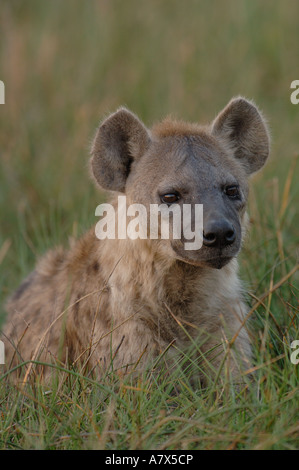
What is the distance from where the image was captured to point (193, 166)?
3.17 metres

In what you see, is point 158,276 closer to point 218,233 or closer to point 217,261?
point 217,261

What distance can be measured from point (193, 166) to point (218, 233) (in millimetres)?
424

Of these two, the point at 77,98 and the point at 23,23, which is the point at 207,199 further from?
the point at 23,23

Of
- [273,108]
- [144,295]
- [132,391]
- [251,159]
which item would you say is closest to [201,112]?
[273,108]

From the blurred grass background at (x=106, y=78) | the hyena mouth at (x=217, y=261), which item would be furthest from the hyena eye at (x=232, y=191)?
the blurred grass background at (x=106, y=78)

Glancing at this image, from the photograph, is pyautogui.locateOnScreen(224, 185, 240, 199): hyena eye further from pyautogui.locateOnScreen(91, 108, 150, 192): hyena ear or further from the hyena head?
pyautogui.locateOnScreen(91, 108, 150, 192): hyena ear

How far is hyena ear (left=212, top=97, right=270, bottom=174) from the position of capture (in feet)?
11.7

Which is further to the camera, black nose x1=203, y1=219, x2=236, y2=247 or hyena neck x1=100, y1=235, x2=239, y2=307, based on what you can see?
hyena neck x1=100, y1=235, x2=239, y2=307

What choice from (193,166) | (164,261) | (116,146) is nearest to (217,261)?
(164,261)

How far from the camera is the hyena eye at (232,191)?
320 centimetres

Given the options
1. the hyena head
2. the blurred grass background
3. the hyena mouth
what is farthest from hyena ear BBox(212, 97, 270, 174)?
the blurred grass background

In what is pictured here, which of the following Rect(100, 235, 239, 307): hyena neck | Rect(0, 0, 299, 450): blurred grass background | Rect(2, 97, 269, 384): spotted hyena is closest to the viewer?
Rect(2, 97, 269, 384): spotted hyena

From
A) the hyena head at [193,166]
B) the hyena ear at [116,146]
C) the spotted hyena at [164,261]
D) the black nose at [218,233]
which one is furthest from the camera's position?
the hyena ear at [116,146]

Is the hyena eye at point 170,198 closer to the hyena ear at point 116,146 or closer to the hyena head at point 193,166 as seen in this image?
the hyena head at point 193,166
